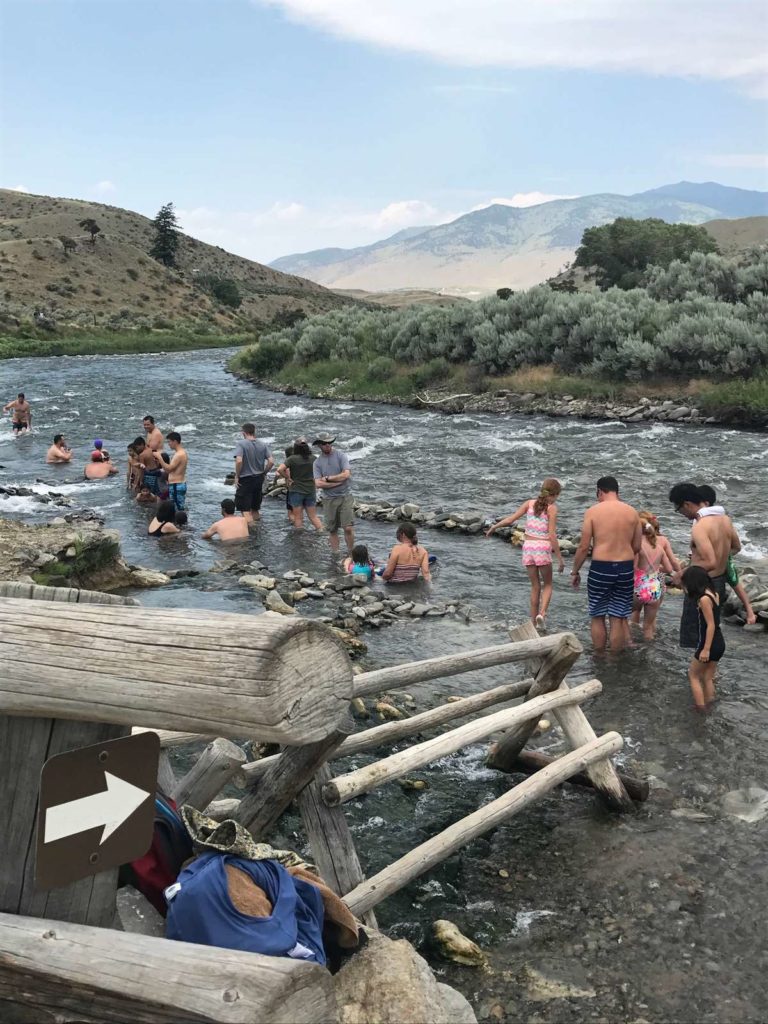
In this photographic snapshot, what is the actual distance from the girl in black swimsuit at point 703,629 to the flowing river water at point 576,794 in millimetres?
302

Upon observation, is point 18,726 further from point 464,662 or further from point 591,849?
point 591,849

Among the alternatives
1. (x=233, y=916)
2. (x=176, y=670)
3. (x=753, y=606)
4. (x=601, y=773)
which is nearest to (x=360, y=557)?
(x=753, y=606)

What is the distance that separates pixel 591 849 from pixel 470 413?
2570 cm

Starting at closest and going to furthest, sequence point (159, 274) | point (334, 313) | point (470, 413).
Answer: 1. point (470, 413)
2. point (334, 313)
3. point (159, 274)

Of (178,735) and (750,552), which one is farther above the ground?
(178,735)

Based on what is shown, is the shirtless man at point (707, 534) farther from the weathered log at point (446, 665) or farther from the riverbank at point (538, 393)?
the riverbank at point (538, 393)

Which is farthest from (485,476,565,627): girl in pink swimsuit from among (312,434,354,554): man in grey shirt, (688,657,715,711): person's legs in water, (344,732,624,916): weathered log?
(344,732,624,916): weathered log

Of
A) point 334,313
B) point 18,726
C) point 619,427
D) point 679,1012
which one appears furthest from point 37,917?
point 334,313

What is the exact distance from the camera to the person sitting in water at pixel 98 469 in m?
20.8

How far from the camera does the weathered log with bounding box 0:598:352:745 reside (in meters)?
2.16

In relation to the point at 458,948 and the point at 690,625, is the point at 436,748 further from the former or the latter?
the point at 690,625

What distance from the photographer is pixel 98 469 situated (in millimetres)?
20875

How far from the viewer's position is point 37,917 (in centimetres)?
246

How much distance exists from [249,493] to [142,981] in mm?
14263
